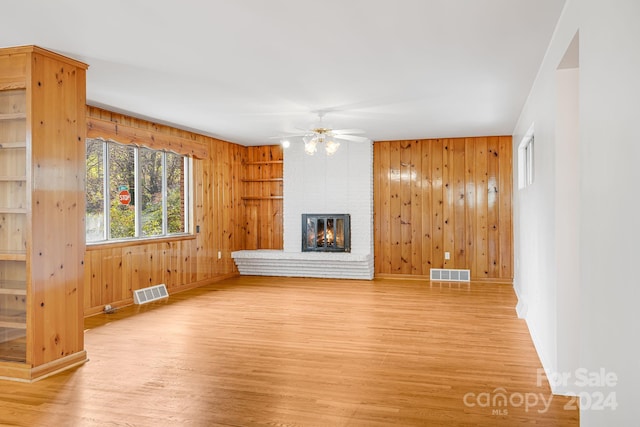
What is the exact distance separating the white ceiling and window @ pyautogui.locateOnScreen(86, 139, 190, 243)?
714 millimetres

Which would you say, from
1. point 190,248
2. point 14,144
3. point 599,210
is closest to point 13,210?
point 14,144

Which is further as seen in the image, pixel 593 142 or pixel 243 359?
pixel 243 359

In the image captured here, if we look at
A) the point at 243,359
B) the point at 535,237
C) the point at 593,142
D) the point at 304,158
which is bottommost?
the point at 243,359

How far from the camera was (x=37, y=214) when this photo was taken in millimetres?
3541

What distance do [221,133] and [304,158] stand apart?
5.77ft

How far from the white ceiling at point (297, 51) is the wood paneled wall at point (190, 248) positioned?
5.71 ft

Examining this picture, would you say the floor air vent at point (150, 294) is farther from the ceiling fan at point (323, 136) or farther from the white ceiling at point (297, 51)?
the ceiling fan at point (323, 136)

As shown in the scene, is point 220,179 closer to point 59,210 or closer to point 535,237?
point 59,210

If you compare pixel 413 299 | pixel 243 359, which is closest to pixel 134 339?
pixel 243 359

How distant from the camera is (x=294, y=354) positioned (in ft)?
13.4

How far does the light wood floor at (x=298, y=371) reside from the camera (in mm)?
2885

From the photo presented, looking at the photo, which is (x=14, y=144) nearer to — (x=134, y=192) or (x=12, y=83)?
(x=12, y=83)

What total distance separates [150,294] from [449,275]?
4.81 metres

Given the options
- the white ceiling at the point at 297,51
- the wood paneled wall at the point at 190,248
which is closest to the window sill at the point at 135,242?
the wood paneled wall at the point at 190,248
